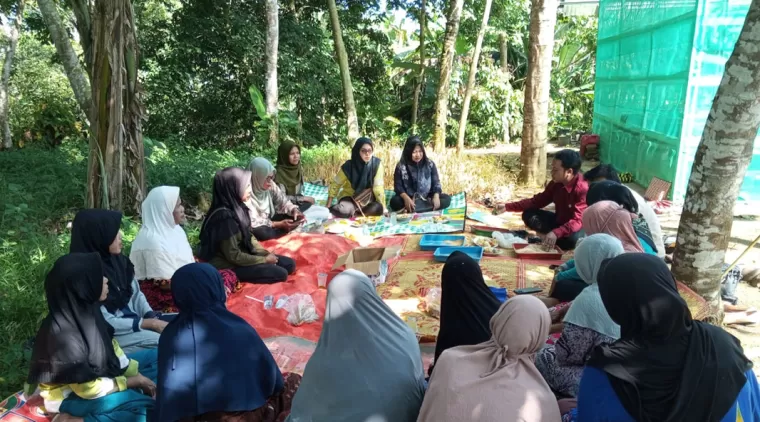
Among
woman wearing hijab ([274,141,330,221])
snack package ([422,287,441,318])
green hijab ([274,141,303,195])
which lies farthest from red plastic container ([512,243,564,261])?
green hijab ([274,141,303,195])

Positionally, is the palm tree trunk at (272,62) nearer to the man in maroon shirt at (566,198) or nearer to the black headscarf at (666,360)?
the man in maroon shirt at (566,198)

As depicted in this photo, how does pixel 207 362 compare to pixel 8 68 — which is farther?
pixel 8 68

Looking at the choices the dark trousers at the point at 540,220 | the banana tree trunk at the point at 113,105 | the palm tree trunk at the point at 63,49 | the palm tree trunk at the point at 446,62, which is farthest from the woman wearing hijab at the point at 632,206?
the palm tree trunk at the point at 63,49

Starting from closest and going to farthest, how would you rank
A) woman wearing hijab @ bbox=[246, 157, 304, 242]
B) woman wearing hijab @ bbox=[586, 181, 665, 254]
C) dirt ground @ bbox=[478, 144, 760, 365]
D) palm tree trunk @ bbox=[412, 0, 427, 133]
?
dirt ground @ bbox=[478, 144, 760, 365] → woman wearing hijab @ bbox=[586, 181, 665, 254] → woman wearing hijab @ bbox=[246, 157, 304, 242] → palm tree trunk @ bbox=[412, 0, 427, 133]

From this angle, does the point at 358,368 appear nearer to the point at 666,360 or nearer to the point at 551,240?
the point at 666,360

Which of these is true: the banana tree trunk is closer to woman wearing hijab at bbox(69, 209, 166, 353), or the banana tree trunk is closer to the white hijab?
the white hijab

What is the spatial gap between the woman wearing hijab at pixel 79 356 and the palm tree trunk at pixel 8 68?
32.0 feet

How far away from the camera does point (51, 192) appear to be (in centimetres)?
632

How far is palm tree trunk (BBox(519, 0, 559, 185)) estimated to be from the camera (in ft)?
25.7

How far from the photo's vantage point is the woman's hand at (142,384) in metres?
2.55

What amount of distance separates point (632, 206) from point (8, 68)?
440 inches

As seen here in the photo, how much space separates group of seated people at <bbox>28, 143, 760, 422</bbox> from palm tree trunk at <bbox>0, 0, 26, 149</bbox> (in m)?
9.24

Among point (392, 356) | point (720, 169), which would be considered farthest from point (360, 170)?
point (392, 356)

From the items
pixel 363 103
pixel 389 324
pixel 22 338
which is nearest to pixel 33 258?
pixel 22 338
